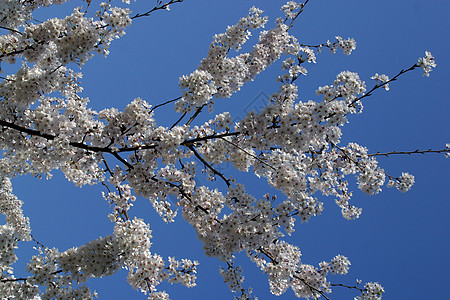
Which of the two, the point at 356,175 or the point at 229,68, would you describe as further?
the point at 229,68

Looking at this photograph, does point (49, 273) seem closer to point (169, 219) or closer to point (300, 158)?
point (169, 219)

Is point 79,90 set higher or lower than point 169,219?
higher

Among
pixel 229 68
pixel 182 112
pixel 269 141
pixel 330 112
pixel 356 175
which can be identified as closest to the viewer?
pixel 330 112

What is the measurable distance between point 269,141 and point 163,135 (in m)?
2.12

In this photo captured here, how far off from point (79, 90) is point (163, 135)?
4.63 meters

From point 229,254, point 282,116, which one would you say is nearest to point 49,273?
point 229,254

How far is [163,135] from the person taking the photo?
649 centimetres

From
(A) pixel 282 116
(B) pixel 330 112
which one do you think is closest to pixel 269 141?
(A) pixel 282 116

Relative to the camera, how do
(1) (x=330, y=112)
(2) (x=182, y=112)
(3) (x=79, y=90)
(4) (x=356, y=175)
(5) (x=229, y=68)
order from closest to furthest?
(1) (x=330, y=112)
(2) (x=182, y=112)
(4) (x=356, y=175)
(5) (x=229, y=68)
(3) (x=79, y=90)

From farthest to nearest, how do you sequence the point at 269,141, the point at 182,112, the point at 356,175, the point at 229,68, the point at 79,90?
1. the point at 79,90
2. the point at 229,68
3. the point at 356,175
4. the point at 182,112
5. the point at 269,141

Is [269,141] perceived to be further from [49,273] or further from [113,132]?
[49,273]

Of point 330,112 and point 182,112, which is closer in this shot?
point 330,112

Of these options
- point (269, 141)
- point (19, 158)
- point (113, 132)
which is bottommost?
point (269, 141)

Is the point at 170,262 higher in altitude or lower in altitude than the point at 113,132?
lower
